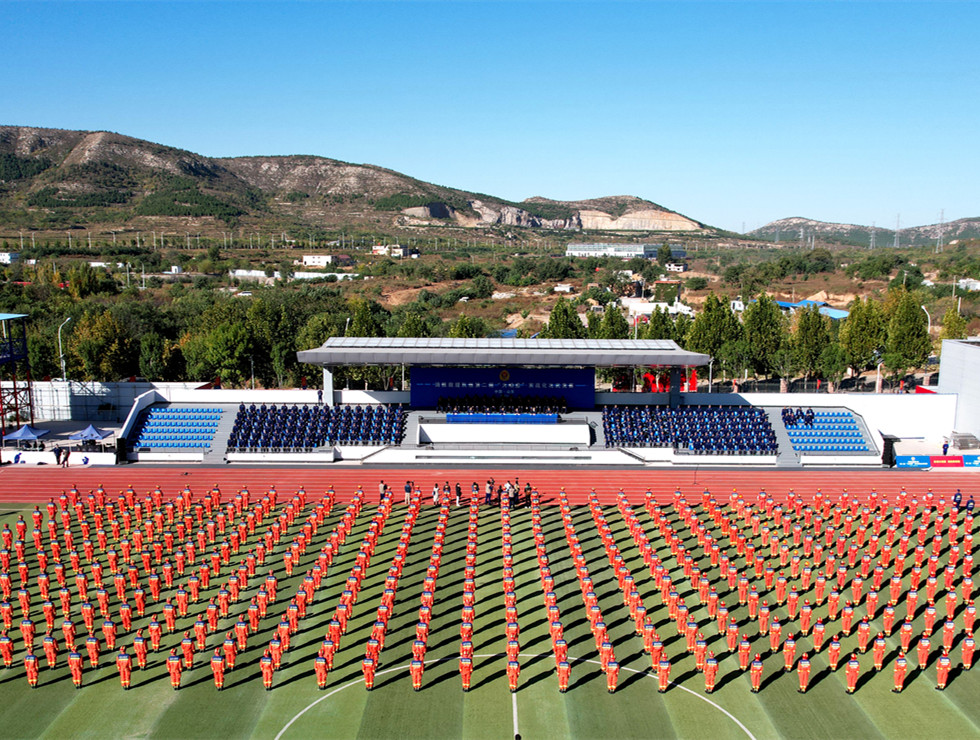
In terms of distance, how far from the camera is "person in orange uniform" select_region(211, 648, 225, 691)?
49.1 ft

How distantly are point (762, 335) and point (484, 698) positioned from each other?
3766 cm

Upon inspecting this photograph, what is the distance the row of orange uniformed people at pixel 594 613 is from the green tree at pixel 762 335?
1112 inches

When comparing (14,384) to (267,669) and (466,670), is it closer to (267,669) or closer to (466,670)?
(267,669)

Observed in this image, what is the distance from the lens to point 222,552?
834 inches

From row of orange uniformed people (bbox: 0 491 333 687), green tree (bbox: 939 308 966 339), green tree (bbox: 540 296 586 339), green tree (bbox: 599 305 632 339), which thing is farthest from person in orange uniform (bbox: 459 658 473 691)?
green tree (bbox: 939 308 966 339)

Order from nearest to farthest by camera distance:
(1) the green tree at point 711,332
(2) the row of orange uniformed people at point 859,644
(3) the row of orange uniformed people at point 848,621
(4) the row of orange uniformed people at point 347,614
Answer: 1. (4) the row of orange uniformed people at point 347,614
2. (2) the row of orange uniformed people at point 859,644
3. (3) the row of orange uniformed people at point 848,621
4. (1) the green tree at point 711,332

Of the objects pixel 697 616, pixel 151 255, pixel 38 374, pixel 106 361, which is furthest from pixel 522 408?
pixel 151 255

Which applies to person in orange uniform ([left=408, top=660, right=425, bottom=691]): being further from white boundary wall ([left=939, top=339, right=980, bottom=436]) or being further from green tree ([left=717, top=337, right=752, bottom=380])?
green tree ([left=717, top=337, right=752, bottom=380])

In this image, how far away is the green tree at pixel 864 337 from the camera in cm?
4603

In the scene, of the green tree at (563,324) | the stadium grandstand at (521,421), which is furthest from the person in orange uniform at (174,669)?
the green tree at (563,324)

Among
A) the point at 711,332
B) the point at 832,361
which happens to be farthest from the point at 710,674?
the point at 711,332

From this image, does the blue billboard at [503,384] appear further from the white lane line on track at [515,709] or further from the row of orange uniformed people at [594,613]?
the white lane line on track at [515,709]

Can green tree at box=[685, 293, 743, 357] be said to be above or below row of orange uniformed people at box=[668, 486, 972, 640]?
above

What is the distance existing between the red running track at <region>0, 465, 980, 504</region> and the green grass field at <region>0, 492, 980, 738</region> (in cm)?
1059
